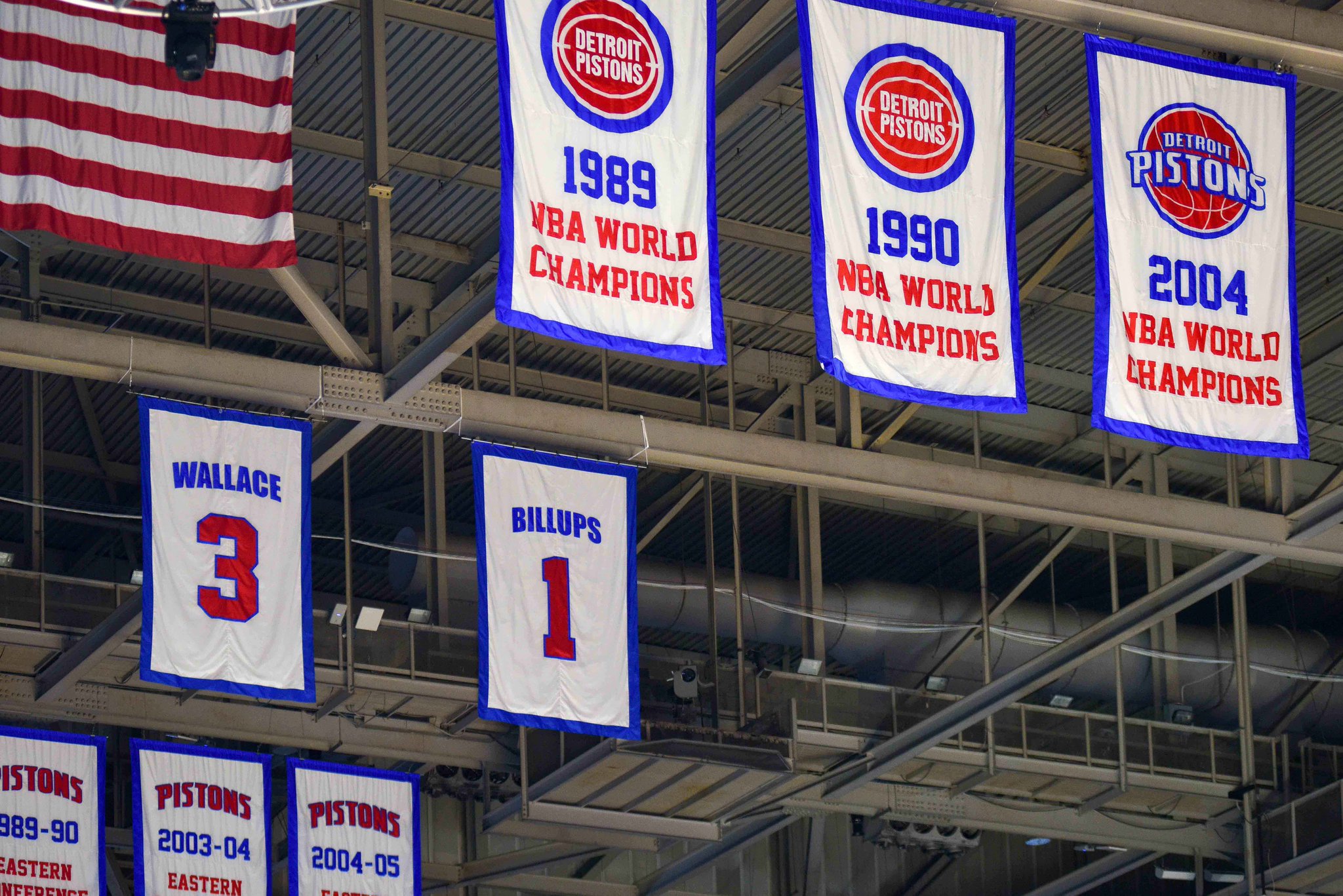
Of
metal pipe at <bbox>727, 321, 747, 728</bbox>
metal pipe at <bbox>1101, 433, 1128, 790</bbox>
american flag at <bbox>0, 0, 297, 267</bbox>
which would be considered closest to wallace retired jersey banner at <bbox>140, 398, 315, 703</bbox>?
american flag at <bbox>0, 0, 297, 267</bbox>

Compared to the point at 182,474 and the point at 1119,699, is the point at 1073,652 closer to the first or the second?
the point at 1119,699

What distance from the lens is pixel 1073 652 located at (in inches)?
1056

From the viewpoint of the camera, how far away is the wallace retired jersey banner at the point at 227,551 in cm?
2016

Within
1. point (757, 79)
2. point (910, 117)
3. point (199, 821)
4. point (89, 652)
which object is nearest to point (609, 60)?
point (757, 79)

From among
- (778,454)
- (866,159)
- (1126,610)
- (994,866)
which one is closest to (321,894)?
(778,454)

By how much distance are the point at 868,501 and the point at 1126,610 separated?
9478mm

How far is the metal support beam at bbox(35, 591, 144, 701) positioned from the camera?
2414 centimetres

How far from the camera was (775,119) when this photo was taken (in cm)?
2520

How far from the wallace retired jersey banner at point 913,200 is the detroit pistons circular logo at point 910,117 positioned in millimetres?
12

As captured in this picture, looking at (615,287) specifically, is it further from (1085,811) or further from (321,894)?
(1085,811)

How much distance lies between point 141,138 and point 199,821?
31.3 feet

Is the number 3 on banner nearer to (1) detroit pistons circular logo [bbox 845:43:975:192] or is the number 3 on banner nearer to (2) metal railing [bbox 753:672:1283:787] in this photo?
(1) detroit pistons circular logo [bbox 845:43:975:192]

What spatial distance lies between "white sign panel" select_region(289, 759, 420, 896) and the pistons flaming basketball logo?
11.7m

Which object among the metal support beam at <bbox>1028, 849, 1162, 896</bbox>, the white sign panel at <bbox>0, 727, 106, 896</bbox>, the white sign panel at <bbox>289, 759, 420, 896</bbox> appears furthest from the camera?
the metal support beam at <bbox>1028, 849, 1162, 896</bbox>
